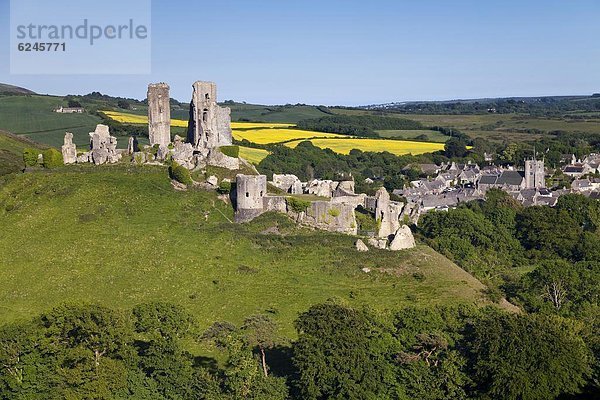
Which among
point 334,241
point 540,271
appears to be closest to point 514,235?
point 540,271

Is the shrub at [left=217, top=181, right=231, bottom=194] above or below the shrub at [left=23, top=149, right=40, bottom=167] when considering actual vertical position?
below

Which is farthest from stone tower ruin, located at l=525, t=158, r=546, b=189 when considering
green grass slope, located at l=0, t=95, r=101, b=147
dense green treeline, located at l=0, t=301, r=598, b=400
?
dense green treeline, located at l=0, t=301, r=598, b=400

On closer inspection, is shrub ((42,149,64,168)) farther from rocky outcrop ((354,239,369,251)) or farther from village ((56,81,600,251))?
rocky outcrop ((354,239,369,251))

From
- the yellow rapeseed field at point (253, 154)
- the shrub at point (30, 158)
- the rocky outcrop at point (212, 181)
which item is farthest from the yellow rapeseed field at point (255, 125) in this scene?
the rocky outcrop at point (212, 181)

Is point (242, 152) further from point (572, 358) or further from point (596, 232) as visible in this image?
point (572, 358)

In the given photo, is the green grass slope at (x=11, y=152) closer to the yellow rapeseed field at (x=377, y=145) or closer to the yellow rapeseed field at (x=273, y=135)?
the yellow rapeseed field at (x=273, y=135)
